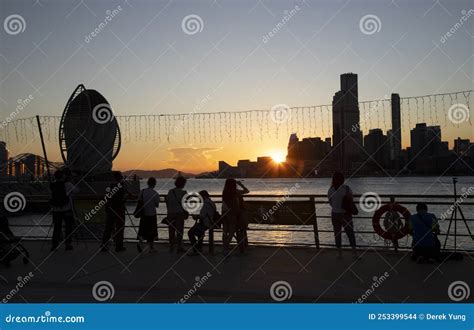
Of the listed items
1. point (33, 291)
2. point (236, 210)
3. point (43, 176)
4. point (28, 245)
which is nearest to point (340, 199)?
point (236, 210)

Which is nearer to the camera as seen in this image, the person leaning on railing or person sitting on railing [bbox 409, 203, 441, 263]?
person sitting on railing [bbox 409, 203, 441, 263]

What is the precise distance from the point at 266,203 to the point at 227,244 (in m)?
1.41

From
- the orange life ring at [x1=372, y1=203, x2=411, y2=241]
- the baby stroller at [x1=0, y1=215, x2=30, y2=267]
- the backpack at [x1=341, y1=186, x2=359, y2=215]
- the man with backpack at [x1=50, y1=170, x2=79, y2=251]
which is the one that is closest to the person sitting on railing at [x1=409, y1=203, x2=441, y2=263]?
the orange life ring at [x1=372, y1=203, x2=411, y2=241]

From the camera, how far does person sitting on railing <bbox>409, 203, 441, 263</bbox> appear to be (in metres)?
7.77

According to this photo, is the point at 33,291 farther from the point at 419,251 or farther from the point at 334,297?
the point at 419,251

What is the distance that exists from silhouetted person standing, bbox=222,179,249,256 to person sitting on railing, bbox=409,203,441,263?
11.0 feet

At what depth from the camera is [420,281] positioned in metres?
6.62

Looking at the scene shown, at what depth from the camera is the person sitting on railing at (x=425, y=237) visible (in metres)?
7.77

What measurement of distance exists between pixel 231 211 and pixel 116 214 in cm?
277

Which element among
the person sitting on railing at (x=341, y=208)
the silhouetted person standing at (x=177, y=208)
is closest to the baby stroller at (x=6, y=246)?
the silhouetted person standing at (x=177, y=208)

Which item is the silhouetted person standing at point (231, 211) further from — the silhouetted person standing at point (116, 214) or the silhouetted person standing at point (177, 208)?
the silhouetted person standing at point (116, 214)

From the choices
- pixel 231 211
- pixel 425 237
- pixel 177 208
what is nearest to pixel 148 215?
pixel 177 208

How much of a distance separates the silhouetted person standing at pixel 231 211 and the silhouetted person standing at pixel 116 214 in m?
2.47

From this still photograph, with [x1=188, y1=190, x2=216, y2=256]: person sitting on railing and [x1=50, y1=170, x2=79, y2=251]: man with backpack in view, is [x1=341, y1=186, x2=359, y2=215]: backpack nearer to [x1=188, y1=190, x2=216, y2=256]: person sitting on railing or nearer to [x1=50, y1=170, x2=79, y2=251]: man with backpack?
[x1=188, y1=190, x2=216, y2=256]: person sitting on railing
